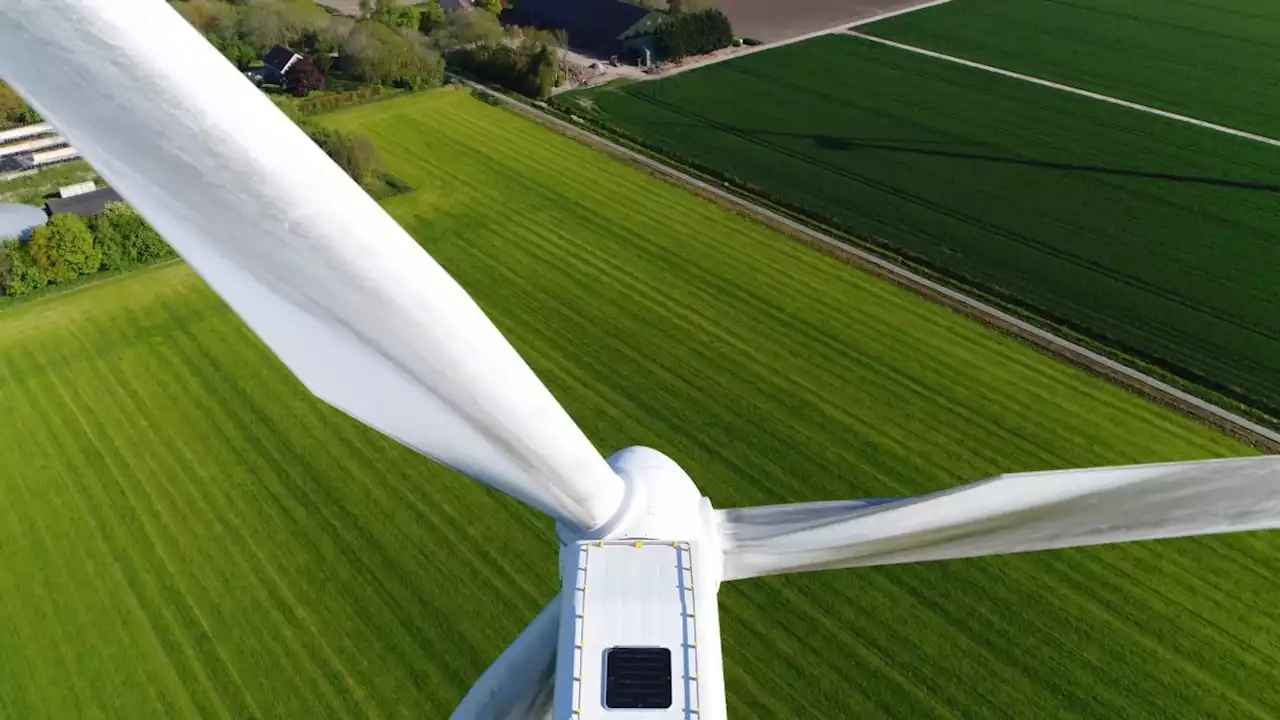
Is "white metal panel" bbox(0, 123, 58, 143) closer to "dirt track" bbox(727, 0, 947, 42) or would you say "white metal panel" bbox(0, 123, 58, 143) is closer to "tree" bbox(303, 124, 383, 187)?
"tree" bbox(303, 124, 383, 187)

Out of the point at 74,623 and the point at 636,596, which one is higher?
the point at 636,596

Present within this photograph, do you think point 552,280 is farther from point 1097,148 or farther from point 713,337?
point 1097,148

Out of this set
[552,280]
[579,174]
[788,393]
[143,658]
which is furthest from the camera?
[579,174]

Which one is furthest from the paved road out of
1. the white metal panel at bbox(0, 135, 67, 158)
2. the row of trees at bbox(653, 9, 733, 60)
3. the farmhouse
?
the white metal panel at bbox(0, 135, 67, 158)

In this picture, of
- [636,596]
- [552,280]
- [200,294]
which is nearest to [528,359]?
[552,280]

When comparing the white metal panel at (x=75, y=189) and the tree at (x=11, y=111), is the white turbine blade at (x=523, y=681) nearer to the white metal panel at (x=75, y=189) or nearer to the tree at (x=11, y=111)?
the white metal panel at (x=75, y=189)

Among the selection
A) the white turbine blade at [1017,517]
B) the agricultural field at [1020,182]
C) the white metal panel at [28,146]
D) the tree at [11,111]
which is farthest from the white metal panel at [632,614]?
the tree at [11,111]

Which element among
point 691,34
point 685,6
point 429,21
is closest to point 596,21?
point 685,6
